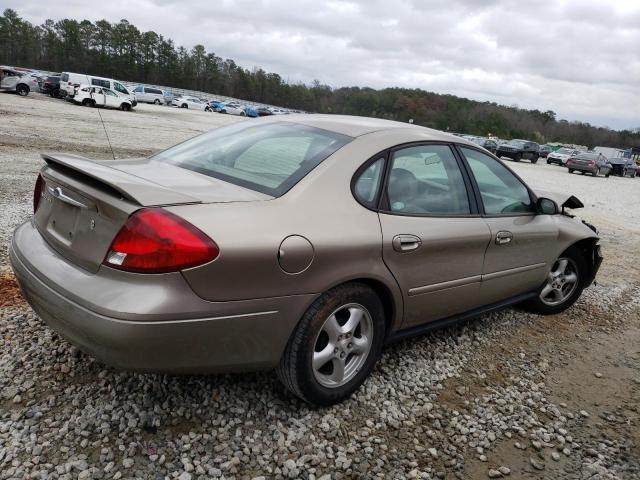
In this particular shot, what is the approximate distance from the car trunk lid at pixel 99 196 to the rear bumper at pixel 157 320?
124 millimetres

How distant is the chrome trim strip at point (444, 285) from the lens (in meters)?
2.96

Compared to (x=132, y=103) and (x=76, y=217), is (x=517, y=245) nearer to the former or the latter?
(x=76, y=217)

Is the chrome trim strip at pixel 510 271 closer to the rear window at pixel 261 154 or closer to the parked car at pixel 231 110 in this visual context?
the rear window at pixel 261 154

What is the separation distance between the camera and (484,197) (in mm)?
3525

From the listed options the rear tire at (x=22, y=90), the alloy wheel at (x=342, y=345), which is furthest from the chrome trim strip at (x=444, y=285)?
the rear tire at (x=22, y=90)

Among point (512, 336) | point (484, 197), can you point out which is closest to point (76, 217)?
point (484, 197)

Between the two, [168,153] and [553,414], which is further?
[168,153]

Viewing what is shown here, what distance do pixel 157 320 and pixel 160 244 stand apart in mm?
314

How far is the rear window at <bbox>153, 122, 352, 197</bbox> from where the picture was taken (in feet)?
8.67

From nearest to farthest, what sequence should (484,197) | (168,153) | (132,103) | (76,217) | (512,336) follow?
(76,217) → (168,153) → (484,197) → (512,336) → (132,103)

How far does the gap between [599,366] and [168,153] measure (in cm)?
350

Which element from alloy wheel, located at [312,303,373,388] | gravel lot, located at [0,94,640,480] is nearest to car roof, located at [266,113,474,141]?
alloy wheel, located at [312,303,373,388]

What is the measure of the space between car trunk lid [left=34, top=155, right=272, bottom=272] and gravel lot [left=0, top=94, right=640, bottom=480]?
802 mm

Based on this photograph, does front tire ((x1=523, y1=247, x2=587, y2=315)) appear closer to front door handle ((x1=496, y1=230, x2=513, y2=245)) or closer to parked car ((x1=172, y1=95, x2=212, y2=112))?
front door handle ((x1=496, y1=230, x2=513, y2=245))
